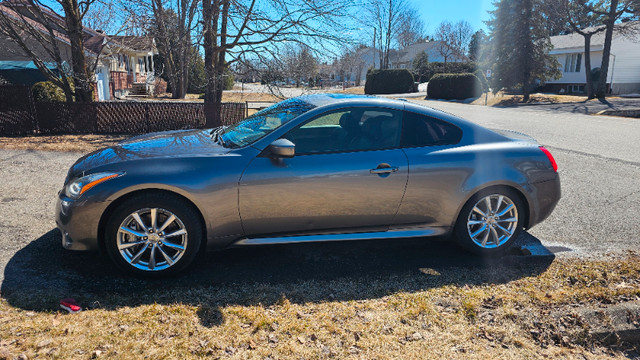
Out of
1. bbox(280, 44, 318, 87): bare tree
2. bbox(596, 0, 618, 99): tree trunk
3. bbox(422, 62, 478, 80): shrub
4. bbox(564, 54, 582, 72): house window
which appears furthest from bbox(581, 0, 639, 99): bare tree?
bbox(280, 44, 318, 87): bare tree

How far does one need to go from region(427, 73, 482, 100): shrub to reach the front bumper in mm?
37303

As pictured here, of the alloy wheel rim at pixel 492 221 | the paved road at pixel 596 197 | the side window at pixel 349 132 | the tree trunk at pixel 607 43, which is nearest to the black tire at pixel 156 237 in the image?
the side window at pixel 349 132

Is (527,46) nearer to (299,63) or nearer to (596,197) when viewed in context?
(299,63)

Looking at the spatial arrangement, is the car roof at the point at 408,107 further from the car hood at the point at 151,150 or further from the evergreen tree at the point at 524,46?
the evergreen tree at the point at 524,46

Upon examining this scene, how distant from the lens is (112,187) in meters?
3.64

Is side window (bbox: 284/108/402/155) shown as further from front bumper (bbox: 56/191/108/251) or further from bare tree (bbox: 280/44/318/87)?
bare tree (bbox: 280/44/318/87)

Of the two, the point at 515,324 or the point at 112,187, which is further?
the point at 112,187

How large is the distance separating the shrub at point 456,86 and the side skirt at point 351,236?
3578 centimetres

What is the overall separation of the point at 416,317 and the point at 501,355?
0.62 metres

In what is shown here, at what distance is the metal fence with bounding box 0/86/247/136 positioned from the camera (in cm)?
1173

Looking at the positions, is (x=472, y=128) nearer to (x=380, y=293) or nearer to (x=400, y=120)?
(x=400, y=120)

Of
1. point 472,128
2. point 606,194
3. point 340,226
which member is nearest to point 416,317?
point 340,226

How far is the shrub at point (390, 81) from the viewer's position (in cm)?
4794

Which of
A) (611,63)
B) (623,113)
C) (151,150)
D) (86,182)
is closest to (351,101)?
(151,150)
